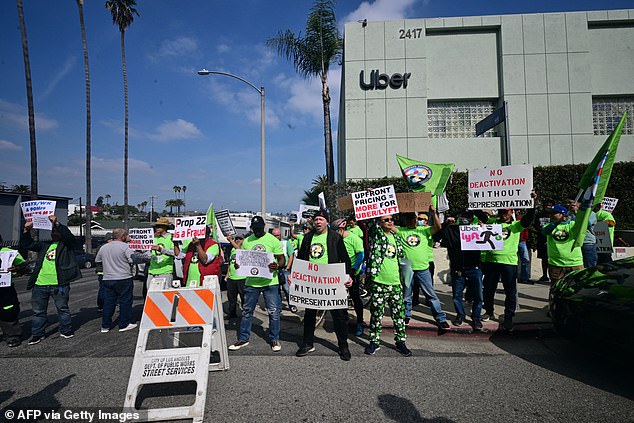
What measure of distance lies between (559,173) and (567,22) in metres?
8.11

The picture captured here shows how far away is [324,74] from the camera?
Result: 17016mm

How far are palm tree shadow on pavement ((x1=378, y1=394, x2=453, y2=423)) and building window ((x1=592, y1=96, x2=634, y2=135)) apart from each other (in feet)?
59.6

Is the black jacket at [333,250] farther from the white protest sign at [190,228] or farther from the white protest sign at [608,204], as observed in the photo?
the white protest sign at [608,204]

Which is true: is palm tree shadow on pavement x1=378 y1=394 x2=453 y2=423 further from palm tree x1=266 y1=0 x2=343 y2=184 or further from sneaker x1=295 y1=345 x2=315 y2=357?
palm tree x1=266 y1=0 x2=343 y2=184

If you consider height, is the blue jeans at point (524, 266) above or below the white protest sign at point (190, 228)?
below

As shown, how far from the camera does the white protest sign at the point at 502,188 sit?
5.75 m

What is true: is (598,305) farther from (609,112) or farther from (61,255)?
(609,112)

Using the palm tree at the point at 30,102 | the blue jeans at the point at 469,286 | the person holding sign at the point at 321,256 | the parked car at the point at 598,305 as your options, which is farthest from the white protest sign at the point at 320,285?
the palm tree at the point at 30,102

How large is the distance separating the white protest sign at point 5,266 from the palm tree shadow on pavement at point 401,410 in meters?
5.64

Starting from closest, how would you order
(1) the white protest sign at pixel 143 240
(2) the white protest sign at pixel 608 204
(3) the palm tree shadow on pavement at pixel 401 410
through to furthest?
(3) the palm tree shadow on pavement at pixel 401 410 → (1) the white protest sign at pixel 143 240 → (2) the white protest sign at pixel 608 204

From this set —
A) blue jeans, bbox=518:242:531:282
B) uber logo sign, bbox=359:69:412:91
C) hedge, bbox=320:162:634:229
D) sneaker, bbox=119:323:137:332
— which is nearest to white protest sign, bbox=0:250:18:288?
sneaker, bbox=119:323:137:332

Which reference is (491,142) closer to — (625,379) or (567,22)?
(567,22)

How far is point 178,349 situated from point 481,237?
14.9 feet
